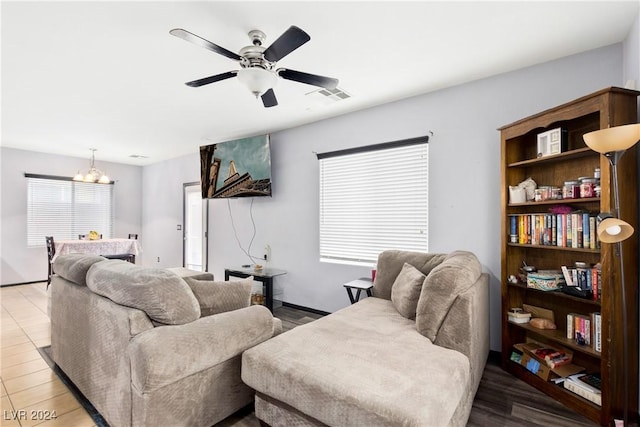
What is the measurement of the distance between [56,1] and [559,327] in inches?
163

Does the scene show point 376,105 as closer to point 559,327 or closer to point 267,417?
point 559,327

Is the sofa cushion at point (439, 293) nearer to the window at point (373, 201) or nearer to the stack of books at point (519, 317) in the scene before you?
the stack of books at point (519, 317)

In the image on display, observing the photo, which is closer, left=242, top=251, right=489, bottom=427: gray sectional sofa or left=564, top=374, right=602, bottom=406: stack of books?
left=242, top=251, right=489, bottom=427: gray sectional sofa

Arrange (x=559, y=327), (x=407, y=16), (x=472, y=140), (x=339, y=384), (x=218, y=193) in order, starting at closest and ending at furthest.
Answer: (x=339, y=384)
(x=407, y=16)
(x=559, y=327)
(x=472, y=140)
(x=218, y=193)

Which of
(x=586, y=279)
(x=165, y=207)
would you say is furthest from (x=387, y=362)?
(x=165, y=207)

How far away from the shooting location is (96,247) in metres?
5.48

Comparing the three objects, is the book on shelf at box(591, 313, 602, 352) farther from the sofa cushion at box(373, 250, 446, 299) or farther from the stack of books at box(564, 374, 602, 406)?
the sofa cushion at box(373, 250, 446, 299)

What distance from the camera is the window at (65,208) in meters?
6.00

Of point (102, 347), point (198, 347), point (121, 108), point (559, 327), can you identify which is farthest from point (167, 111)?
point (559, 327)

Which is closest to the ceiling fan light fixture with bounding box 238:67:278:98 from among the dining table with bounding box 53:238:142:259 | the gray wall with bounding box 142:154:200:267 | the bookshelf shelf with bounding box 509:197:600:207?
the bookshelf shelf with bounding box 509:197:600:207

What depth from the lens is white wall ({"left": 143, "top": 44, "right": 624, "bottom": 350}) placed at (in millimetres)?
2625

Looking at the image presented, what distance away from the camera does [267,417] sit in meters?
1.72

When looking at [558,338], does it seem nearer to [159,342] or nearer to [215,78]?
[159,342]

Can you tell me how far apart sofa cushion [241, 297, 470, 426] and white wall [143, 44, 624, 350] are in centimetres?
139
